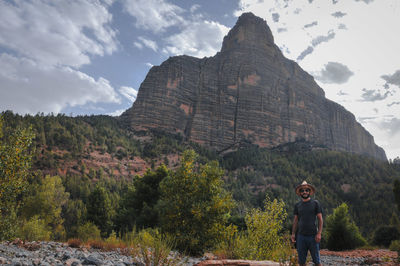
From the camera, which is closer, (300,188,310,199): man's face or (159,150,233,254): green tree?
(300,188,310,199): man's face

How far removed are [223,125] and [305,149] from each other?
50.5m

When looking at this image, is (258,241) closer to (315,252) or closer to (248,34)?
(315,252)

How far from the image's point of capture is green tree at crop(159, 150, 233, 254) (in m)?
12.0

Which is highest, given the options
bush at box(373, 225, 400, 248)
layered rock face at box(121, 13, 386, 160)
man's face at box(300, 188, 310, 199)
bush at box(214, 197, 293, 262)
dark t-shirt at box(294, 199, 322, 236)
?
layered rock face at box(121, 13, 386, 160)

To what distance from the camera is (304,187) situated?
7227mm

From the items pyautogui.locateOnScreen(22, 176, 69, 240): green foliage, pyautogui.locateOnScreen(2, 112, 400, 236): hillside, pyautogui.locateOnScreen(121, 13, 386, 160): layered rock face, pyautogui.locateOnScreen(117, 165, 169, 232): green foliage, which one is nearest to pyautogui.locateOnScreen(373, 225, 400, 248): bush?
pyautogui.locateOnScreen(2, 112, 400, 236): hillside

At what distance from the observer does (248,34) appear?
17688 cm

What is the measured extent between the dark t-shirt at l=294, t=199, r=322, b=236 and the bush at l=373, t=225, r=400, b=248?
40.7 meters

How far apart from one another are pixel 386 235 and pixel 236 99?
5067 inches

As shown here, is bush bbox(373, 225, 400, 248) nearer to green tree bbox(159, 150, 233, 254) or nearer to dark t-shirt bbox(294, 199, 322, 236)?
green tree bbox(159, 150, 233, 254)

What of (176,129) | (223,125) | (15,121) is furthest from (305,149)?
(15,121)

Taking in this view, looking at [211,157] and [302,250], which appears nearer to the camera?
[302,250]

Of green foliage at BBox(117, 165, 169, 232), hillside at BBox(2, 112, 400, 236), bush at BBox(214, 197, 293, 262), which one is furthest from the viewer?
hillside at BBox(2, 112, 400, 236)

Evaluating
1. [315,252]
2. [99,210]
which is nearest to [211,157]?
[99,210]
